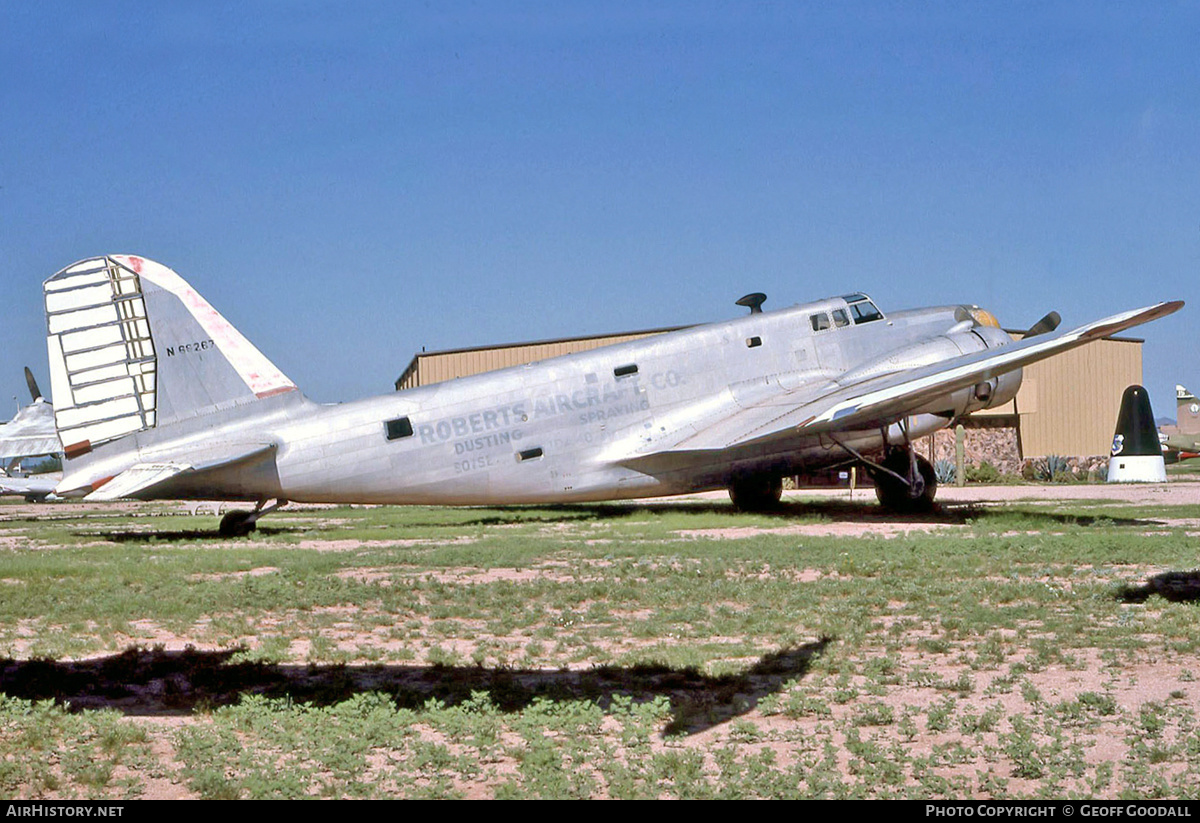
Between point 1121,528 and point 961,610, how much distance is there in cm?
945

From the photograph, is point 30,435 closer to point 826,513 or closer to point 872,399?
point 826,513

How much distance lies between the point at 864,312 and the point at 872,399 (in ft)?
13.9

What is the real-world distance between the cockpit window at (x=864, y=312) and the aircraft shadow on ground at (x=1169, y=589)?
1189 centimetres

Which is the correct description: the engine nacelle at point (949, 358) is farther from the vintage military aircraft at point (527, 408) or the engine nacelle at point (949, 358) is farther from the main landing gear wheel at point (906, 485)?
the main landing gear wheel at point (906, 485)

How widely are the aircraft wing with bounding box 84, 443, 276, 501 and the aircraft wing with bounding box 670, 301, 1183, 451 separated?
7.98 metres

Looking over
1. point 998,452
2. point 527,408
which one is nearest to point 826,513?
point 527,408

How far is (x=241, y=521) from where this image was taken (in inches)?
837

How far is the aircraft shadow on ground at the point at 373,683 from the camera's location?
7531 mm

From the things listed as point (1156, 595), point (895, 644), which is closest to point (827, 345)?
point (1156, 595)

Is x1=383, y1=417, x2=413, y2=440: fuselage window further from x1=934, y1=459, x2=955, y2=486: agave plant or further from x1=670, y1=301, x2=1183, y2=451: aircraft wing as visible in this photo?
x1=934, y1=459, x2=955, y2=486: agave plant

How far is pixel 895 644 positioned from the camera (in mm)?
9195

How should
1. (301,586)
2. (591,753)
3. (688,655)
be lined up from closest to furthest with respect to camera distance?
(591,753) → (688,655) → (301,586)

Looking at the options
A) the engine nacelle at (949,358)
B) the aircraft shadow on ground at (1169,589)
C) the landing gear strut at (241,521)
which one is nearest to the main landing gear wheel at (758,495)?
the engine nacelle at (949,358)
